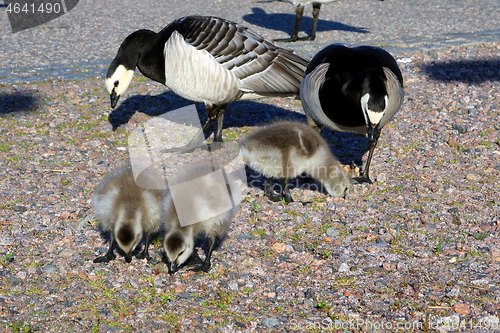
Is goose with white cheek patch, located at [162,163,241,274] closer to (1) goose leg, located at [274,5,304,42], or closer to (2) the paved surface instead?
(2) the paved surface

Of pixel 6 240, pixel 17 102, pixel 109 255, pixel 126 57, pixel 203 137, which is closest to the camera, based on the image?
pixel 109 255

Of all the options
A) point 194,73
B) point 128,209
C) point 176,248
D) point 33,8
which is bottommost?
point 33,8

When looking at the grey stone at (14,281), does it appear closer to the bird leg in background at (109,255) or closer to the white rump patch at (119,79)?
the bird leg in background at (109,255)

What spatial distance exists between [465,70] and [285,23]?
5523mm

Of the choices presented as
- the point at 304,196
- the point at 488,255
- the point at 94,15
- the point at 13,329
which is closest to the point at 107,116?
the point at 304,196

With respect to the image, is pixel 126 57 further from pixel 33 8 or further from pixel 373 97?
pixel 33 8

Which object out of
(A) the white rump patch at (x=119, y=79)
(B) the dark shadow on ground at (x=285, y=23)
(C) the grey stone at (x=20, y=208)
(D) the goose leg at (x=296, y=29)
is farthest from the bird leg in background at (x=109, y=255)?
(B) the dark shadow on ground at (x=285, y=23)

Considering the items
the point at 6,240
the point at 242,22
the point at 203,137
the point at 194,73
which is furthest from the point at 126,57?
the point at 242,22

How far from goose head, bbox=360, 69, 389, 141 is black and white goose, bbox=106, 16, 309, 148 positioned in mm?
1692

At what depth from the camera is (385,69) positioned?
519 cm

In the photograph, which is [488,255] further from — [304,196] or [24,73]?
[24,73]

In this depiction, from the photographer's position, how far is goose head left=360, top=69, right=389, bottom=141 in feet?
14.9

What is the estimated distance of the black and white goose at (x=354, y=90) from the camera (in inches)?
182

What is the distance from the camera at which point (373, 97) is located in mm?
4555
